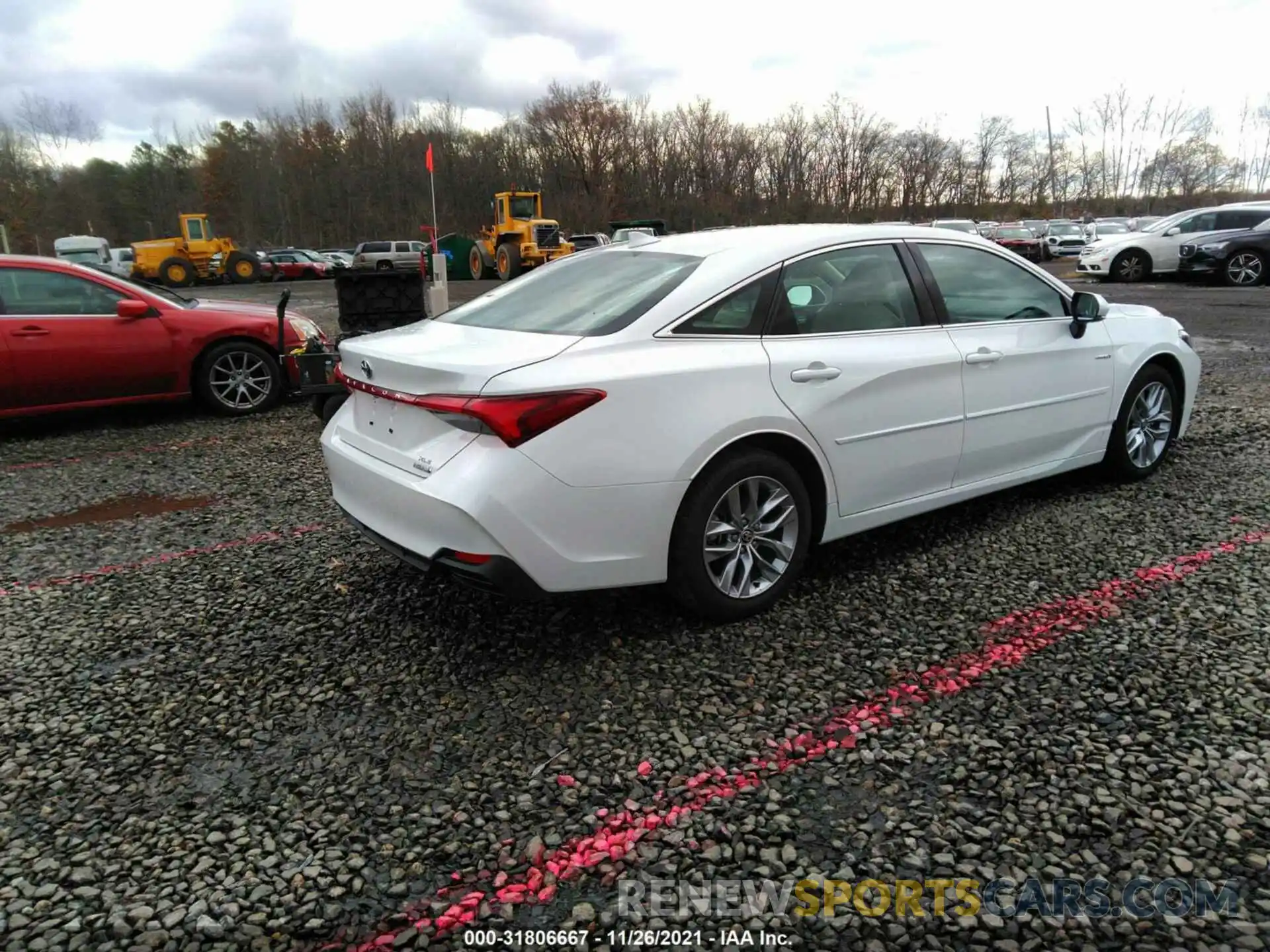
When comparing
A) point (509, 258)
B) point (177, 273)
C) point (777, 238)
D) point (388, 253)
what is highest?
point (388, 253)

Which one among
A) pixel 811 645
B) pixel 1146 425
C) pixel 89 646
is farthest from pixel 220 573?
pixel 1146 425

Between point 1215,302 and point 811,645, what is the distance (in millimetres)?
15819

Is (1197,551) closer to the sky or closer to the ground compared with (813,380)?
closer to the ground

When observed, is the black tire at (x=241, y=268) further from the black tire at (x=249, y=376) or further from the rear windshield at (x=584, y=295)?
the rear windshield at (x=584, y=295)

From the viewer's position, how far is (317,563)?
4.11 m

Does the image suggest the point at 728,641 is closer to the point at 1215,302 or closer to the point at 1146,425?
the point at 1146,425

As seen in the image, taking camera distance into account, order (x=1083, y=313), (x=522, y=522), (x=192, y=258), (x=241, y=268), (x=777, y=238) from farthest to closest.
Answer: (x=241, y=268), (x=192, y=258), (x=1083, y=313), (x=777, y=238), (x=522, y=522)

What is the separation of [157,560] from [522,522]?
8.13ft

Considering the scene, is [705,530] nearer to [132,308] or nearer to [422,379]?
[422,379]

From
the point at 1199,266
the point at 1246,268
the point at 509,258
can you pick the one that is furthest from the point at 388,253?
the point at 1246,268

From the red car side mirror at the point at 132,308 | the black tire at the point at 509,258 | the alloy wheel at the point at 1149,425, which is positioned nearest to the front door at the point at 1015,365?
the alloy wheel at the point at 1149,425

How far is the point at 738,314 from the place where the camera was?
3.35 m

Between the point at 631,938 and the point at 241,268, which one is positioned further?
the point at 241,268

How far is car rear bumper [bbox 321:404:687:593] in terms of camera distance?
9.16 ft
